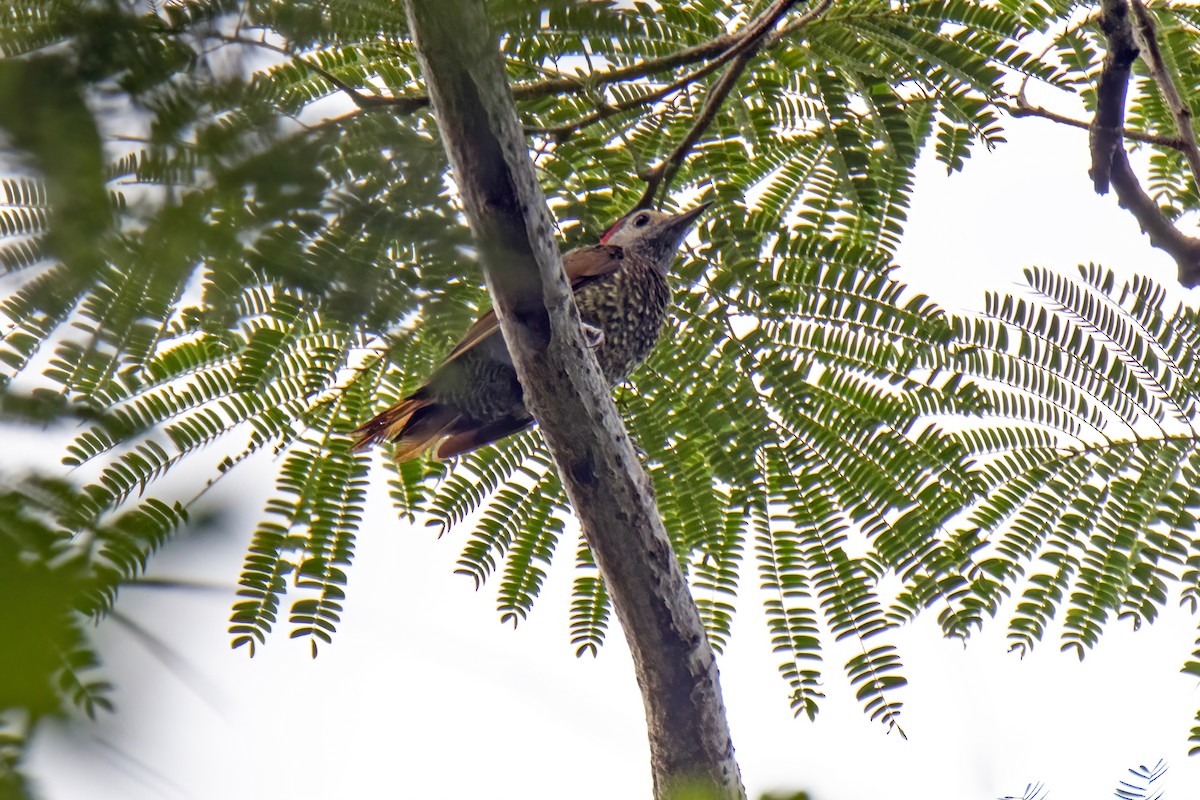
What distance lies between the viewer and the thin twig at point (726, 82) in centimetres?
279

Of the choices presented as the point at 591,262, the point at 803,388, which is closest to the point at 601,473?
the point at 803,388

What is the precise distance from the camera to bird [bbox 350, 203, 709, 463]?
10.5 feet

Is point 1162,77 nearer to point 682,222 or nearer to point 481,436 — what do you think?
point 682,222

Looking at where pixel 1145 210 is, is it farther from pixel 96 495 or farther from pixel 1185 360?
pixel 96 495

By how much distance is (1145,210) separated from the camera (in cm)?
347

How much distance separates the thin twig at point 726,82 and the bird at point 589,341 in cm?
22

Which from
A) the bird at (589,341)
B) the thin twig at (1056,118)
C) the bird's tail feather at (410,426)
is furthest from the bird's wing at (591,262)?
the thin twig at (1056,118)

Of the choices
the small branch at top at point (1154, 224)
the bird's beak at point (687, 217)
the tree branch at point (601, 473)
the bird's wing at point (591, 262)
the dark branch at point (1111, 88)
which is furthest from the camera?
the bird's wing at point (591, 262)

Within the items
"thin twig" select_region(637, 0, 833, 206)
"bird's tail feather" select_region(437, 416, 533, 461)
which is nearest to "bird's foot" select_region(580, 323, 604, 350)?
"bird's tail feather" select_region(437, 416, 533, 461)

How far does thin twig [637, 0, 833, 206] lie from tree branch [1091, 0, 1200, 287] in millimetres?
806

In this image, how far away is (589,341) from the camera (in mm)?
3514

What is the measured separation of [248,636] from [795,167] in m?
2.17

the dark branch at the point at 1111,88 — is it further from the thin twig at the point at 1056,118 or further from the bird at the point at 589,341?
the bird at the point at 589,341

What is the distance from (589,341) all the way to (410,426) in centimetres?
62
